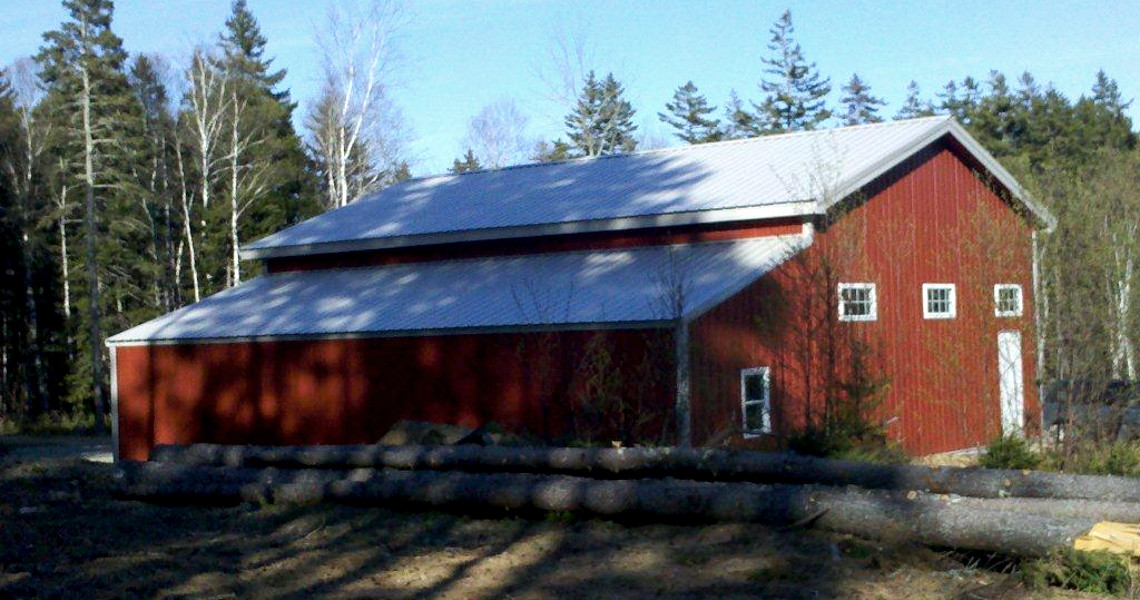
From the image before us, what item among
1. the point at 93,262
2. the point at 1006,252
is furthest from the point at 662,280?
the point at 93,262

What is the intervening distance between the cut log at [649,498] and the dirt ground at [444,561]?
0.14 meters

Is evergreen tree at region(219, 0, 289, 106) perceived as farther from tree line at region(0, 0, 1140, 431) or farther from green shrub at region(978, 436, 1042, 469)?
green shrub at region(978, 436, 1042, 469)

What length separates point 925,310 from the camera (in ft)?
78.2

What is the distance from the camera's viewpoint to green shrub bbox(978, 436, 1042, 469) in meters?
14.1

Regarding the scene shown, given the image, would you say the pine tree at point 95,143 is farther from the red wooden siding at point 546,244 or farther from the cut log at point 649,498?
the cut log at point 649,498

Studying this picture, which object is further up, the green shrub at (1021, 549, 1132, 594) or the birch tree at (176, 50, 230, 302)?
the birch tree at (176, 50, 230, 302)

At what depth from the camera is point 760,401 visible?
1998 cm

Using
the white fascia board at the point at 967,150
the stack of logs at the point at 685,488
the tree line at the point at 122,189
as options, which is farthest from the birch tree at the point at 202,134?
the stack of logs at the point at 685,488

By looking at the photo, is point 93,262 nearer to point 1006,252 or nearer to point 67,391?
point 67,391

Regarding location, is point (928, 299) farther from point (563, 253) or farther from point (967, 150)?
Result: point (563, 253)

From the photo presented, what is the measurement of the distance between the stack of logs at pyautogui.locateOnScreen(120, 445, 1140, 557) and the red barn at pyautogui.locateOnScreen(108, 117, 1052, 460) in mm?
4393

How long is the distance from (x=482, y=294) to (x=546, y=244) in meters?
2.05

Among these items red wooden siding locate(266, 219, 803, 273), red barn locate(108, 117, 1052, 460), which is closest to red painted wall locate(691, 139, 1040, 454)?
red barn locate(108, 117, 1052, 460)

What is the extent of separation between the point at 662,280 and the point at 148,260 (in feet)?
108
